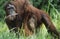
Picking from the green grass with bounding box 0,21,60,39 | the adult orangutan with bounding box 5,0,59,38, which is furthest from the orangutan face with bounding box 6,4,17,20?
the green grass with bounding box 0,21,60,39

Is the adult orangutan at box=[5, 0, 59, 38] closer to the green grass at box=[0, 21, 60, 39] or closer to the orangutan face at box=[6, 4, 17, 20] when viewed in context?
the orangutan face at box=[6, 4, 17, 20]

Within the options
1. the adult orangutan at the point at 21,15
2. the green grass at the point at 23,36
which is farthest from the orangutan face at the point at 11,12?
the green grass at the point at 23,36

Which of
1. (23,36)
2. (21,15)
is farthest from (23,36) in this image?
(21,15)

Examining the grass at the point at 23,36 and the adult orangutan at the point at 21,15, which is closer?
the grass at the point at 23,36

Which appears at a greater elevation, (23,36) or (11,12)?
(11,12)

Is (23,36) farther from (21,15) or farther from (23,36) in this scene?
(21,15)

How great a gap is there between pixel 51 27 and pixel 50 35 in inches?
7.9

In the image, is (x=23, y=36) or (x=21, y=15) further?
(x=21, y=15)

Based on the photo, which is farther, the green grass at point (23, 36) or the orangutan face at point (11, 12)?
the orangutan face at point (11, 12)

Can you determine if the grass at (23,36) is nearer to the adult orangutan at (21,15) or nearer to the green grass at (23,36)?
the green grass at (23,36)

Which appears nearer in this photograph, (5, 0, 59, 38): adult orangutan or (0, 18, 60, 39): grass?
(0, 18, 60, 39): grass

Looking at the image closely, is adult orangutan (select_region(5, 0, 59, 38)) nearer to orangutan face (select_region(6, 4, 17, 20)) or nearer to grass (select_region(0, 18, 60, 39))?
orangutan face (select_region(6, 4, 17, 20))

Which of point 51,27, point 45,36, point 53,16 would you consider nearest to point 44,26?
point 51,27

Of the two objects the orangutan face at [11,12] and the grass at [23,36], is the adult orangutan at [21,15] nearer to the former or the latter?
the orangutan face at [11,12]
